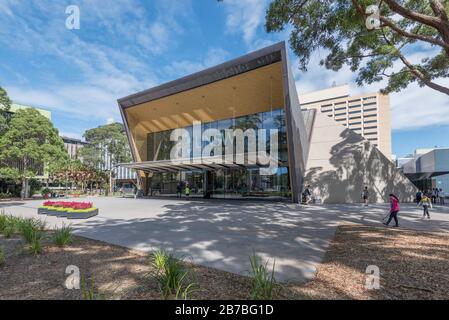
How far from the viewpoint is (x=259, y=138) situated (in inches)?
914

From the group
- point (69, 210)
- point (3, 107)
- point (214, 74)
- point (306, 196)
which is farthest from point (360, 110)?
point (69, 210)

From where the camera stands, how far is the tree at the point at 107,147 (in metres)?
43.9

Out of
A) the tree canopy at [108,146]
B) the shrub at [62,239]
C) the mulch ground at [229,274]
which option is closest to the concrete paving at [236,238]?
the mulch ground at [229,274]

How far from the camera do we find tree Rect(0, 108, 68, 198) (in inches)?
883

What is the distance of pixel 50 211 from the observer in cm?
1362

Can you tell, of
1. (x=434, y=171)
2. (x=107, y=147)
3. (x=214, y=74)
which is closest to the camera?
(x=214, y=74)

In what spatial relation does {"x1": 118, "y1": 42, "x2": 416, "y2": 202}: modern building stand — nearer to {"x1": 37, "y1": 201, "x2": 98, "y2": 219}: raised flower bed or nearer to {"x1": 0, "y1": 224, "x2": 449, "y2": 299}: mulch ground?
{"x1": 37, "y1": 201, "x2": 98, "y2": 219}: raised flower bed

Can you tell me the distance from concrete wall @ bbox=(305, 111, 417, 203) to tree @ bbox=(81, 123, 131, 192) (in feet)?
110

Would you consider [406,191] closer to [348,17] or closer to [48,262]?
[348,17]

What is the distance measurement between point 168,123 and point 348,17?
23054mm

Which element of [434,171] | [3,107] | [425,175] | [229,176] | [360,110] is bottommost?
[229,176]

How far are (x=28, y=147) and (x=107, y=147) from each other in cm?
2259

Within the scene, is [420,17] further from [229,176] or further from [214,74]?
[229,176]
